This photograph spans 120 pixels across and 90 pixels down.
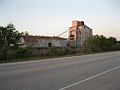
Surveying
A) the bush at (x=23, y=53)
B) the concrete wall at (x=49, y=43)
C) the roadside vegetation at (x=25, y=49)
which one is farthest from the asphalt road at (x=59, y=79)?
the concrete wall at (x=49, y=43)

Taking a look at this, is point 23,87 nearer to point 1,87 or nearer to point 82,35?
point 1,87

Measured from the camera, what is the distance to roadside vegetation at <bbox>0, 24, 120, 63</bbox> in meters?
27.3

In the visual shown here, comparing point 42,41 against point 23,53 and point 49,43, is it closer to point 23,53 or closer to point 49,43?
point 49,43

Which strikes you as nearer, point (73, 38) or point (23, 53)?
point (23, 53)

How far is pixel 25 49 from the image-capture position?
30078 millimetres

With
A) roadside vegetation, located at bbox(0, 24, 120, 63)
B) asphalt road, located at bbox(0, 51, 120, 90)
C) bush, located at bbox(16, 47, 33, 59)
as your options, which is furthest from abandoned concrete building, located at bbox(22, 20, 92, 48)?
asphalt road, located at bbox(0, 51, 120, 90)

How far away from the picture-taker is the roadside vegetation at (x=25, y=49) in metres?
27.3

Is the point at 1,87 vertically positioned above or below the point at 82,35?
below

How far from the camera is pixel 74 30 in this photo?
7644 centimetres

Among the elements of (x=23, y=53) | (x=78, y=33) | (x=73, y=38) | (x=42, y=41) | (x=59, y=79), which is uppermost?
(x=78, y=33)

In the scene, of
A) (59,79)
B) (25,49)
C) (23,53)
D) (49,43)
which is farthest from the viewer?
(49,43)

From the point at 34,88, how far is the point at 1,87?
1.28 meters

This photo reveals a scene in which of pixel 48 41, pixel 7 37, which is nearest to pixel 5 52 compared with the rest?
pixel 7 37

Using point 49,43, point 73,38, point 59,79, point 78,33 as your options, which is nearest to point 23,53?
point 59,79
